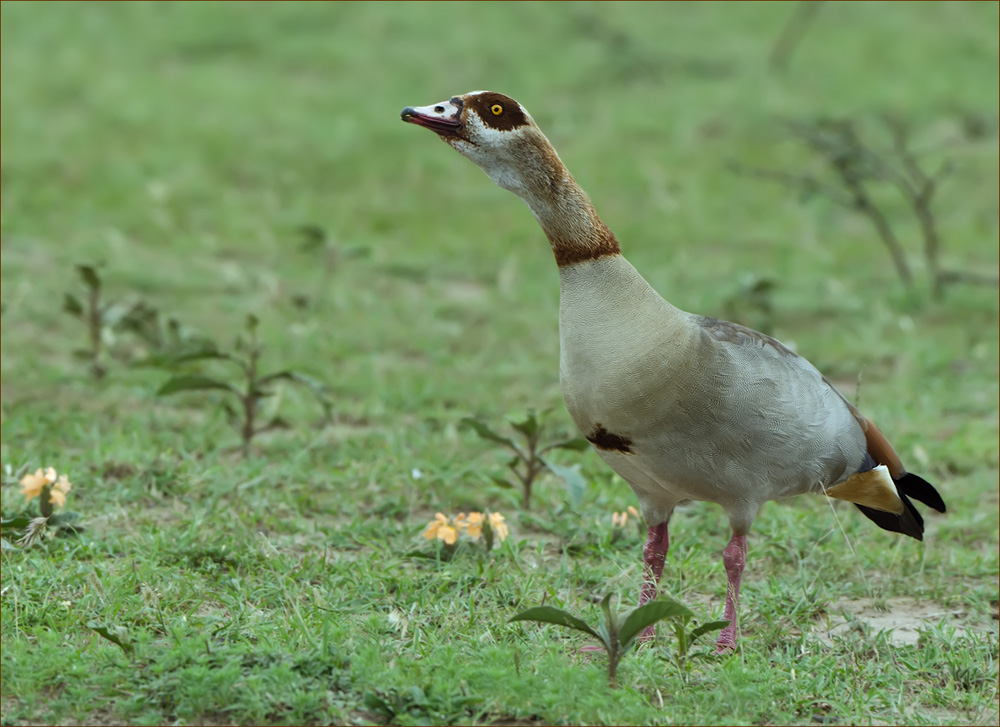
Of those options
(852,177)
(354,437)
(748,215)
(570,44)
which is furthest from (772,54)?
(354,437)

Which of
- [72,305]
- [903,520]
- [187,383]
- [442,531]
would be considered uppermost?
[72,305]

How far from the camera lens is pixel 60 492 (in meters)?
3.86

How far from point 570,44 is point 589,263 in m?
9.29

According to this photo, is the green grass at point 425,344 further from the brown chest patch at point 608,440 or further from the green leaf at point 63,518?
the brown chest patch at point 608,440

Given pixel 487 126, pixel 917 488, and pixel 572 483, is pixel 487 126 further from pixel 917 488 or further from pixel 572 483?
pixel 917 488

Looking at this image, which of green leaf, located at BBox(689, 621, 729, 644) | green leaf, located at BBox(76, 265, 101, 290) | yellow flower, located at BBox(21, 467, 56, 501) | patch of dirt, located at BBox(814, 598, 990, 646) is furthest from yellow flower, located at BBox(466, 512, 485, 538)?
green leaf, located at BBox(76, 265, 101, 290)

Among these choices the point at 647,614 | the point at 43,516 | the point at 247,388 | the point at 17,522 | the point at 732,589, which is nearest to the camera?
the point at 647,614

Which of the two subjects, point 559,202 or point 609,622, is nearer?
point 609,622

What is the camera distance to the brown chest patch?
323 centimetres

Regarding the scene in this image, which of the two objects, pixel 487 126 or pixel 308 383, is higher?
pixel 487 126

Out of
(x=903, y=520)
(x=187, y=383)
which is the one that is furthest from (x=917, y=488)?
(x=187, y=383)

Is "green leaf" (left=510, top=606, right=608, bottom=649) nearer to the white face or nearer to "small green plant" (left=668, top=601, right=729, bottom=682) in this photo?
"small green plant" (left=668, top=601, right=729, bottom=682)

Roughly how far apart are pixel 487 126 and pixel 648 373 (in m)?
0.79

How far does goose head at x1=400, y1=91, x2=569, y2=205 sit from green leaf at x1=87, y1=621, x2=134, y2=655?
1.50 m
